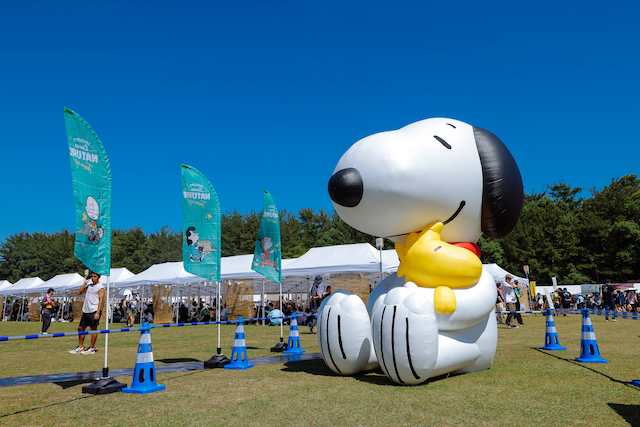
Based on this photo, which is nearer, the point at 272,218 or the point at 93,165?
the point at 93,165

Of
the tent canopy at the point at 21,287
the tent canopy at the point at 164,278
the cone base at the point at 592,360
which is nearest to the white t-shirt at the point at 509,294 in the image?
the cone base at the point at 592,360

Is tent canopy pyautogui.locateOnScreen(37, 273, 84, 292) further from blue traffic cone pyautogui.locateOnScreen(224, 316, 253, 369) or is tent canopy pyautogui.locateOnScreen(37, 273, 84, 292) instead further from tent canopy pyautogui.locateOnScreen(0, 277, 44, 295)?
blue traffic cone pyautogui.locateOnScreen(224, 316, 253, 369)

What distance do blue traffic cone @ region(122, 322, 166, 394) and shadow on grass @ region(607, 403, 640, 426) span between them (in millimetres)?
5194

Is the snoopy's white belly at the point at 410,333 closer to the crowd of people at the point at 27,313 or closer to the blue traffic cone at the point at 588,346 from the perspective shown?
the blue traffic cone at the point at 588,346

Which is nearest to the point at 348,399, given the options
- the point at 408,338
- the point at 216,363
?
the point at 408,338

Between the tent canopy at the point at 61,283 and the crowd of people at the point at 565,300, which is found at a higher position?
the tent canopy at the point at 61,283

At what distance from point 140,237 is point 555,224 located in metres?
53.8

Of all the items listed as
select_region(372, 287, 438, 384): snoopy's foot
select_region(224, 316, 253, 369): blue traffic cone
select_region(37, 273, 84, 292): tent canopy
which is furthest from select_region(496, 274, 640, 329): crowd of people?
select_region(37, 273, 84, 292): tent canopy

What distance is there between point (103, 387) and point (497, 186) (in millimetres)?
5976

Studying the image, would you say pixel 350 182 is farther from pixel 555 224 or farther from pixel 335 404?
pixel 555 224

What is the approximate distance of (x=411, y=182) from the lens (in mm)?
6188

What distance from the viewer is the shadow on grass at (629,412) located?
4.09m

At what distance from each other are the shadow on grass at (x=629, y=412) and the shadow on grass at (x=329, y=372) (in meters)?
2.14

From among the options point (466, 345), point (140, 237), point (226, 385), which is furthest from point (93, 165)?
point (140, 237)
